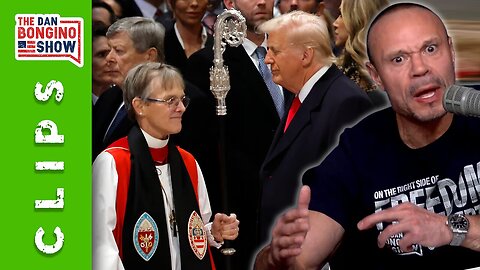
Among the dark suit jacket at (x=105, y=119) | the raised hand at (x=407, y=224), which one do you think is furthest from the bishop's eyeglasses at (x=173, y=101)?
the raised hand at (x=407, y=224)

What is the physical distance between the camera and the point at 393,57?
3863mm

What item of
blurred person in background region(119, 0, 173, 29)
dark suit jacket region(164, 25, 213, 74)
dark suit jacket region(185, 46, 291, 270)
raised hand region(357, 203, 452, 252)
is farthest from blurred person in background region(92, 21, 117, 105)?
raised hand region(357, 203, 452, 252)

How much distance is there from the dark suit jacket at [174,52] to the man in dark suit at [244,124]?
3 centimetres

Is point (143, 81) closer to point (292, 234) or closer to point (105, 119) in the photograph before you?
point (105, 119)

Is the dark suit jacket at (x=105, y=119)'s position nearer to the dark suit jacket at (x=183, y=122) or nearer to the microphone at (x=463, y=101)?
the dark suit jacket at (x=183, y=122)

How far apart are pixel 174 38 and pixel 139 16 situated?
0.16 meters

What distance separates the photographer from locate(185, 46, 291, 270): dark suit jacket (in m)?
3.99

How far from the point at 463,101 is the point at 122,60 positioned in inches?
65.0

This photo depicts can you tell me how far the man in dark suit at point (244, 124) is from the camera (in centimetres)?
399

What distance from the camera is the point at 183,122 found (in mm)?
3918

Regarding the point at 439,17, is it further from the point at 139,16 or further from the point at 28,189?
the point at 28,189

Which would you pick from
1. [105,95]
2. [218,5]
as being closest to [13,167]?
[105,95]

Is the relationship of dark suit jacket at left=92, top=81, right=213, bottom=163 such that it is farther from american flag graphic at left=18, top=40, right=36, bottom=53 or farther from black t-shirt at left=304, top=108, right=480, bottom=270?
black t-shirt at left=304, top=108, right=480, bottom=270

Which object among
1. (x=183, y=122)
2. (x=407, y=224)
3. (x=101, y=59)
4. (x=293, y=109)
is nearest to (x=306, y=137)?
(x=293, y=109)
